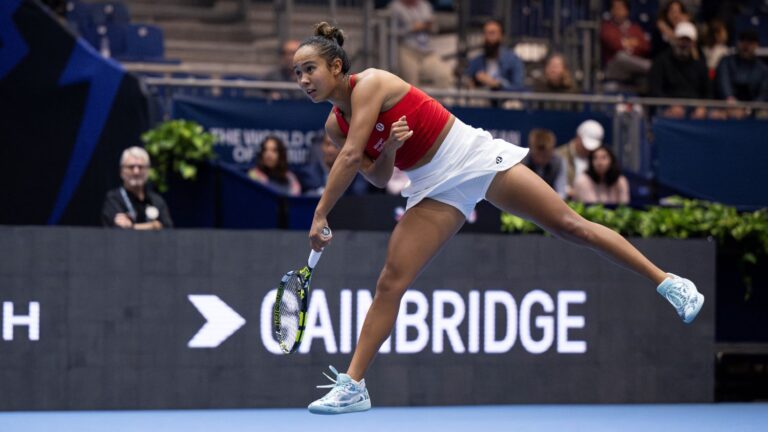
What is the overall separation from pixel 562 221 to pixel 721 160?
702cm

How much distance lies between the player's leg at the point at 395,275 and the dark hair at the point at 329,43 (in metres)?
0.83

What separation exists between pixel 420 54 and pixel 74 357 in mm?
8294

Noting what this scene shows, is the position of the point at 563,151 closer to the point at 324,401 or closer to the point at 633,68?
the point at 633,68

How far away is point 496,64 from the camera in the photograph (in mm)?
13781

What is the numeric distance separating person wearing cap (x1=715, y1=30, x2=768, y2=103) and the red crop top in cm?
894

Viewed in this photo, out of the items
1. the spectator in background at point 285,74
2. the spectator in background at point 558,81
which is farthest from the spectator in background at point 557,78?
the spectator in background at point 285,74

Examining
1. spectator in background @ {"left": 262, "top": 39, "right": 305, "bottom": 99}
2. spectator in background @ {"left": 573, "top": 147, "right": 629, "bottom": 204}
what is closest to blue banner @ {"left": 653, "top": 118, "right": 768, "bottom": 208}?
spectator in background @ {"left": 573, "top": 147, "right": 629, "bottom": 204}

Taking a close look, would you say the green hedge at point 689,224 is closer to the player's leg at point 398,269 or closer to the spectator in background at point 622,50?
the player's leg at point 398,269

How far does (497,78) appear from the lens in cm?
1367

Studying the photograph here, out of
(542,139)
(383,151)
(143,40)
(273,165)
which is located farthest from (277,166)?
(383,151)

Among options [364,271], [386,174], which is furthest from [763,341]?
[386,174]

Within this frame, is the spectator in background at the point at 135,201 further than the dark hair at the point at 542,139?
No

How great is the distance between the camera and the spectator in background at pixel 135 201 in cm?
896

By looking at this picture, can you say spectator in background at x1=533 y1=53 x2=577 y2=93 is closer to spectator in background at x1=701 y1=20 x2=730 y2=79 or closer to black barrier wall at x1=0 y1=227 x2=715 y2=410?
spectator in background at x1=701 y1=20 x2=730 y2=79
